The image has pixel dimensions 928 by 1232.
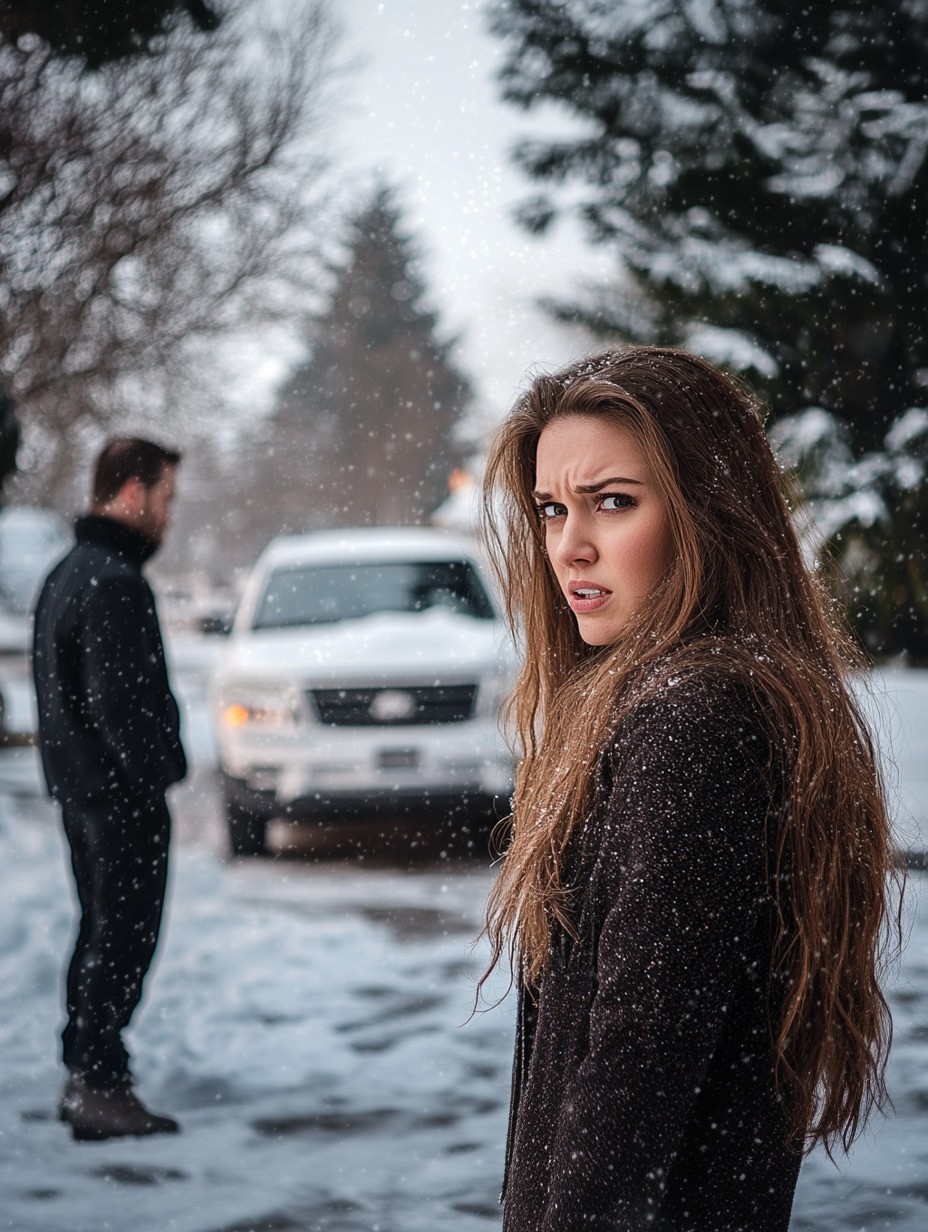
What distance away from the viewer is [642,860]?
106 cm

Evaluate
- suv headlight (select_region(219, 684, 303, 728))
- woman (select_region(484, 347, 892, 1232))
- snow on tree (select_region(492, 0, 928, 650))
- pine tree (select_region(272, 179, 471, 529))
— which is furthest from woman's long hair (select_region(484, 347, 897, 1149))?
pine tree (select_region(272, 179, 471, 529))

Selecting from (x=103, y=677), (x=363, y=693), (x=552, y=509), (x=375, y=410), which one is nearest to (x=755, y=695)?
(x=552, y=509)

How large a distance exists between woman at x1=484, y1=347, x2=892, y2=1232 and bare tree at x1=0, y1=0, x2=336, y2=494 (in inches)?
151

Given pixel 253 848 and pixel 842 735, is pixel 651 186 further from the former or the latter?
pixel 253 848

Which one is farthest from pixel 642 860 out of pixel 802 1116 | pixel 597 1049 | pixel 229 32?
pixel 229 32

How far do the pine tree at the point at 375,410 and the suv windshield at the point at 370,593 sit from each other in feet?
3.31

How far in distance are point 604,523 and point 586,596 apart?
79 millimetres

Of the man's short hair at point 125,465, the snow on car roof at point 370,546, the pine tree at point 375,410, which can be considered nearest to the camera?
the man's short hair at point 125,465

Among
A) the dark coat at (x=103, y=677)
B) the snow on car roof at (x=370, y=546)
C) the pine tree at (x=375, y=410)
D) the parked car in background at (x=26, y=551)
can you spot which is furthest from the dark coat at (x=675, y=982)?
the parked car in background at (x=26, y=551)

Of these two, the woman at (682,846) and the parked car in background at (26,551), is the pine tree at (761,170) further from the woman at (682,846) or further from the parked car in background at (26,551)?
the parked car in background at (26,551)

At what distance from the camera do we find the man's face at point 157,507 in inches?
136

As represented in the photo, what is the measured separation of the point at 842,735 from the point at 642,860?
26cm

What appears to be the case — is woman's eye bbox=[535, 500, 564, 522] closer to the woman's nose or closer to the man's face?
the woman's nose

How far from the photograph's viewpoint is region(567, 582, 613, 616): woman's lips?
1.29 m
